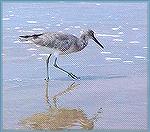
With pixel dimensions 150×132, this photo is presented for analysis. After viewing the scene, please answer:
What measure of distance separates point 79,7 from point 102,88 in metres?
0.58

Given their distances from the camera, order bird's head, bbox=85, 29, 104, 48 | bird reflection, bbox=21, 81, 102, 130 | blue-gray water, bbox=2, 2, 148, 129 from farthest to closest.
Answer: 1. bird's head, bbox=85, 29, 104, 48
2. blue-gray water, bbox=2, 2, 148, 129
3. bird reflection, bbox=21, 81, 102, 130

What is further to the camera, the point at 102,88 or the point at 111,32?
the point at 111,32

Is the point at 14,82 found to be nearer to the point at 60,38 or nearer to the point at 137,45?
the point at 60,38

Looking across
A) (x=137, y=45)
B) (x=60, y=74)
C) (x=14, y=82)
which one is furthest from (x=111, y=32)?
(x=14, y=82)

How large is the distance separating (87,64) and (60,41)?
233mm

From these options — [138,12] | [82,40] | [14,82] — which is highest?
[138,12]

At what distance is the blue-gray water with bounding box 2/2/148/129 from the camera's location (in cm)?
307

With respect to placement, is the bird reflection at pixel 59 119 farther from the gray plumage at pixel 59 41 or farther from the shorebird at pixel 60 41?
the gray plumage at pixel 59 41

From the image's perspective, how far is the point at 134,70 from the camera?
337 cm

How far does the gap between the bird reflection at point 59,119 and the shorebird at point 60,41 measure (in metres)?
0.33

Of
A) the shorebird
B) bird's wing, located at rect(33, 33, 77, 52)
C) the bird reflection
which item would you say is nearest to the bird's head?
the shorebird

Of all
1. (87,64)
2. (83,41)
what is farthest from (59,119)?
(83,41)

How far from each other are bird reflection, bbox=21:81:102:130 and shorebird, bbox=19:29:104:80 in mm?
334

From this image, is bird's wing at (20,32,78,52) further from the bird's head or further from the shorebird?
the bird's head
